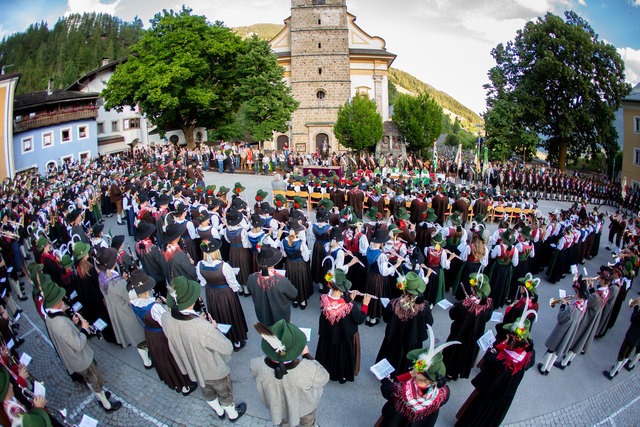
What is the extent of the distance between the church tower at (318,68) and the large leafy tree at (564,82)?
13.3m

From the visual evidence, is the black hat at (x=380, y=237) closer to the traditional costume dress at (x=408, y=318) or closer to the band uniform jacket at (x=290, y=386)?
the traditional costume dress at (x=408, y=318)

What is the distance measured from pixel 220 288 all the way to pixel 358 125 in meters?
27.1

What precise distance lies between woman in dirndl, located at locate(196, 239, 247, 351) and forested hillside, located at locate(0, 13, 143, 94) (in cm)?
5833

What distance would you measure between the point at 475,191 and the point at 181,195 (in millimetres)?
11031

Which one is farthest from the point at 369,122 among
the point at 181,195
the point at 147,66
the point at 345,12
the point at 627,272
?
the point at 627,272

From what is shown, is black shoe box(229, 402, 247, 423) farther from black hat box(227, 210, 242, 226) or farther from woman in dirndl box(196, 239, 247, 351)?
black hat box(227, 210, 242, 226)

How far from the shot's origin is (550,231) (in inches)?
405

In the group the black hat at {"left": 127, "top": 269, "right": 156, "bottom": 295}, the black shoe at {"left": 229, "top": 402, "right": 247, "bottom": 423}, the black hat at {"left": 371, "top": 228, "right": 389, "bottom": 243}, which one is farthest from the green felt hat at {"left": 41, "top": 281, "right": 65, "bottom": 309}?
the black hat at {"left": 371, "top": 228, "right": 389, "bottom": 243}

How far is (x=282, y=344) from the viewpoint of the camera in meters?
3.71

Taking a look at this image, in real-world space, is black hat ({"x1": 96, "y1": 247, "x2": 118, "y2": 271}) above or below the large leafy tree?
below

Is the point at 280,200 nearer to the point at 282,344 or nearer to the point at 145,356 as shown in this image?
the point at 145,356

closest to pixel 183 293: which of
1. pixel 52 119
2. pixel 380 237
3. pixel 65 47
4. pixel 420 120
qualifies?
pixel 380 237

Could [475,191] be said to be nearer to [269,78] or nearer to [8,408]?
[8,408]

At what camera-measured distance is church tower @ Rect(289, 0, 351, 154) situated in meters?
35.0
